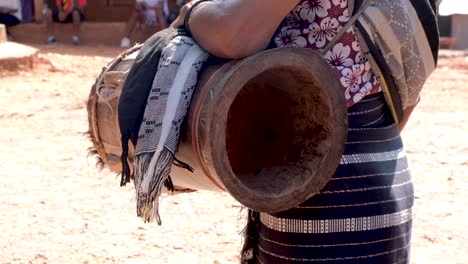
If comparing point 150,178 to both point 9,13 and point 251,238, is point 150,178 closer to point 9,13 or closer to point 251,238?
point 251,238

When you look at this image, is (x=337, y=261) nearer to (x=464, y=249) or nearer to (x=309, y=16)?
(x=309, y=16)

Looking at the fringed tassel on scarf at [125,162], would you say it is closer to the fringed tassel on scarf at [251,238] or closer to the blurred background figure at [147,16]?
the fringed tassel on scarf at [251,238]

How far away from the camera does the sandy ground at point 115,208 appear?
3.27m

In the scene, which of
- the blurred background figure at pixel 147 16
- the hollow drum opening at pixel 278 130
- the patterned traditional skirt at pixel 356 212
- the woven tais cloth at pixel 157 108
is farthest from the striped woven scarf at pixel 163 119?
the blurred background figure at pixel 147 16

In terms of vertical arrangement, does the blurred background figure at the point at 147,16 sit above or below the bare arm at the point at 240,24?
below

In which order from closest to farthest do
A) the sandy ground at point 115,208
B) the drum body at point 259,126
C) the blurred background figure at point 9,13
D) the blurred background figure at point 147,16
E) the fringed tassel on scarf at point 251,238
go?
the drum body at point 259,126 < the fringed tassel on scarf at point 251,238 < the sandy ground at point 115,208 < the blurred background figure at point 147,16 < the blurred background figure at point 9,13

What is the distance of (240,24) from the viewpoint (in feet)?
4.46

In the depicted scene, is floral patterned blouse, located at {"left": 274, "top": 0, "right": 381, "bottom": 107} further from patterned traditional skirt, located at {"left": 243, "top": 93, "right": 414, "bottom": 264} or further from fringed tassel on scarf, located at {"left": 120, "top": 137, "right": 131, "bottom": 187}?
fringed tassel on scarf, located at {"left": 120, "top": 137, "right": 131, "bottom": 187}

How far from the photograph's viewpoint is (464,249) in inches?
131

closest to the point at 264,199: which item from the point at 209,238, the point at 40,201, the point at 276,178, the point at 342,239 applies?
the point at 276,178

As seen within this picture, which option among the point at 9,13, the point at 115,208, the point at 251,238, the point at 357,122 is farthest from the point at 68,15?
the point at 357,122

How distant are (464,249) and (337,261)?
77.2 inches

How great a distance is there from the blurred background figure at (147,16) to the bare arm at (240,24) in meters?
12.0

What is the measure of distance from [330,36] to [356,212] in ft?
1.13
